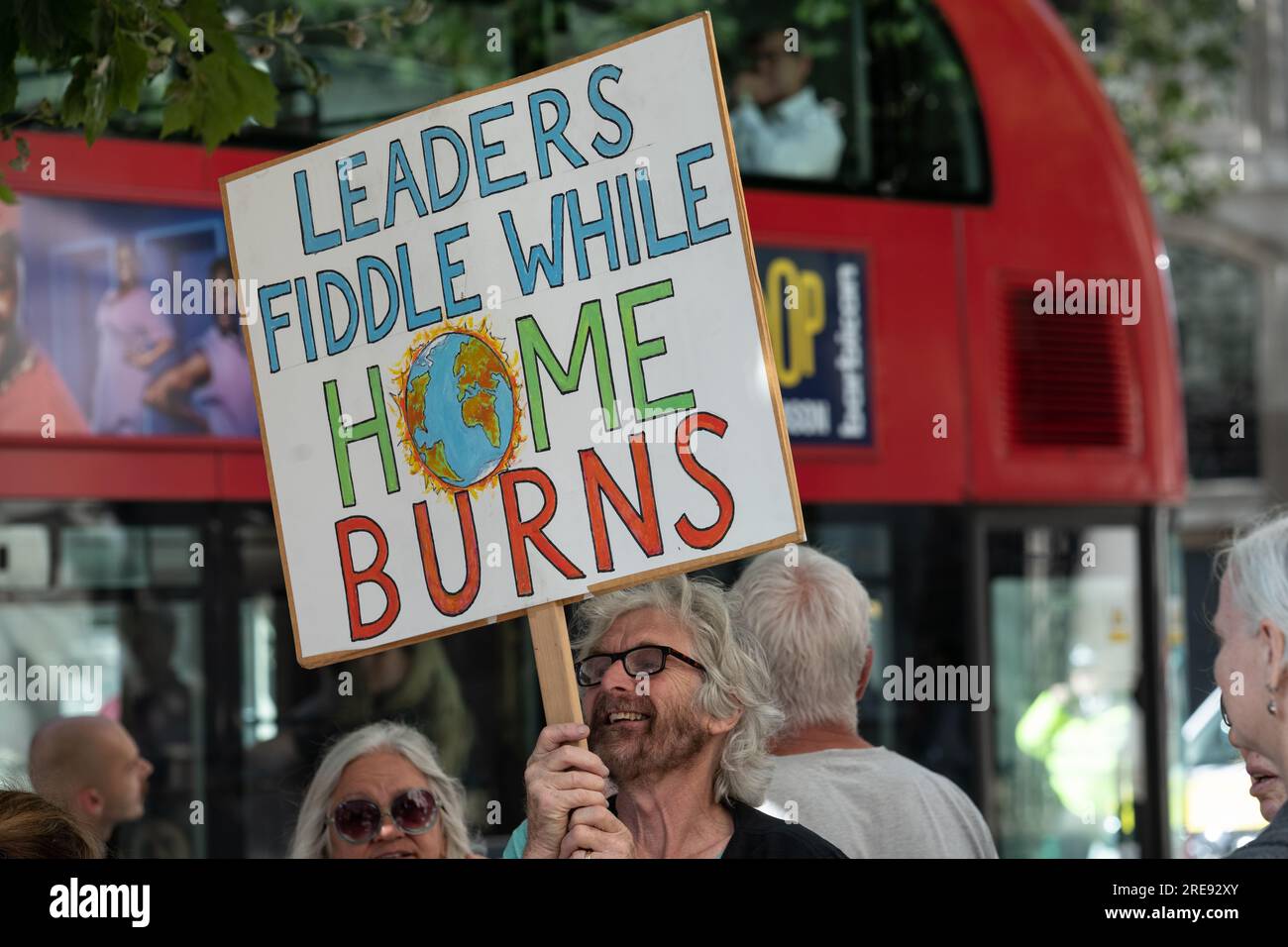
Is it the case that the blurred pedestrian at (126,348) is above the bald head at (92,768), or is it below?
above

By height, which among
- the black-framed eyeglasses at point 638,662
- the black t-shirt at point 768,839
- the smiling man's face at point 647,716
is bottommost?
the black t-shirt at point 768,839

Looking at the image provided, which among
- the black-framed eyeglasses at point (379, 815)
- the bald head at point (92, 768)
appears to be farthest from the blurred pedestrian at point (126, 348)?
the black-framed eyeglasses at point (379, 815)

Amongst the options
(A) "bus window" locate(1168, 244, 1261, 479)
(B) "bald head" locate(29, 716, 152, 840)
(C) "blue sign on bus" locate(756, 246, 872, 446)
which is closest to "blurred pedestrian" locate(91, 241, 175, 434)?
(B) "bald head" locate(29, 716, 152, 840)

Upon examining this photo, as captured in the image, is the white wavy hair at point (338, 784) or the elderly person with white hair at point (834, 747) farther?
the white wavy hair at point (338, 784)

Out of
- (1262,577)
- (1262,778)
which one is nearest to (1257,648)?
(1262,577)

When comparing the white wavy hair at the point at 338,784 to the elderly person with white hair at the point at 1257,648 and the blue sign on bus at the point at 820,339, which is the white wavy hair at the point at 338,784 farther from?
the blue sign on bus at the point at 820,339

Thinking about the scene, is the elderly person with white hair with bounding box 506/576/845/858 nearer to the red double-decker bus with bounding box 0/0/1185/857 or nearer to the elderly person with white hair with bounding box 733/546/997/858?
the elderly person with white hair with bounding box 733/546/997/858

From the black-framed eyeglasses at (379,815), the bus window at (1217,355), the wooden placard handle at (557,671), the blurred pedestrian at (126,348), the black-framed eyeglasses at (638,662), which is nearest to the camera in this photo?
the wooden placard handle at (557,671)

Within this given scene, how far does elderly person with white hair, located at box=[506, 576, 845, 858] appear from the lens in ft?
9.01

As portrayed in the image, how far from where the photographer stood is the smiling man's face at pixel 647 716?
110 inches

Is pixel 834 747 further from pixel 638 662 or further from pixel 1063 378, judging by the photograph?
pixel 1063 378

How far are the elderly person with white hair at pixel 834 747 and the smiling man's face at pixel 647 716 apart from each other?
7.9 inches

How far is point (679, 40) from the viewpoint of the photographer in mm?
2643
